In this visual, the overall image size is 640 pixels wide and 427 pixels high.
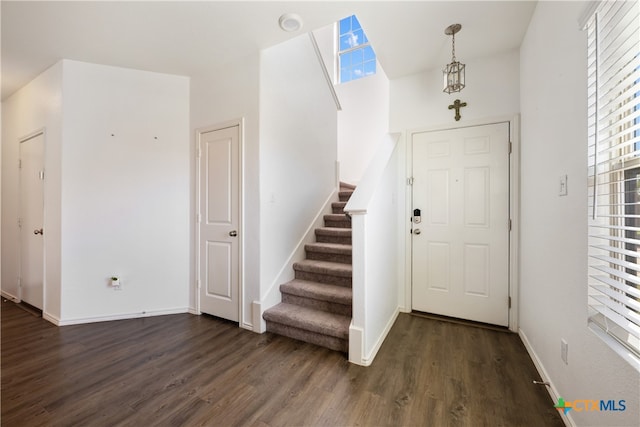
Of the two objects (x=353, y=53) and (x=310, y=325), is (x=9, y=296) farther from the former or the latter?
(x=353, y=53)

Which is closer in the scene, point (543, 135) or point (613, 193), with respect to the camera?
point (613, 193)

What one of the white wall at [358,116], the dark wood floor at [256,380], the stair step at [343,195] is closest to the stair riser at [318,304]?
the dark wood floor at [256,380]

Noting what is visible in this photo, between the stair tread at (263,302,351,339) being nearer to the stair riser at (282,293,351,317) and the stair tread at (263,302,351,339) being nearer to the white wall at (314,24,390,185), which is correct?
the stair riser at (282,293,351,317)

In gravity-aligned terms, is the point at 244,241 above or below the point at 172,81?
below

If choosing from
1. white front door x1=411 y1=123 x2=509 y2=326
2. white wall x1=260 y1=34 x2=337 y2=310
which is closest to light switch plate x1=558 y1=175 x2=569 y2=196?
white front door x1=411 y1=123 x2=509 y2=326

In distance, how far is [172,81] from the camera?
302 cm

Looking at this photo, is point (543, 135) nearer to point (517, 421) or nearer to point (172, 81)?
point (517, 421)

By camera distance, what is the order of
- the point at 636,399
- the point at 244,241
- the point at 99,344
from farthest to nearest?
the point at 244,241
the point at 99,344
the point at 636,399

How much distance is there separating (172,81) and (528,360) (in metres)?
4.31

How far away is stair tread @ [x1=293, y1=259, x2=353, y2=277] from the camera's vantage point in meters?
2.60

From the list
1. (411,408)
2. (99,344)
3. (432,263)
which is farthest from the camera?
(432,263)

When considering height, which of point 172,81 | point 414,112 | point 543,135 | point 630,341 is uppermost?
point 172,81

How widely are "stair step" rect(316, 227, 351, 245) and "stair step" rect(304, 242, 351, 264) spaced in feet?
0.30

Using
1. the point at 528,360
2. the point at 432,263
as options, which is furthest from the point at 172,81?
the point at 528,360
